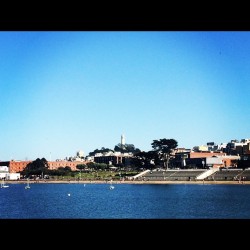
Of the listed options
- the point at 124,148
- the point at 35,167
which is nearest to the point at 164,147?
the point at 35,167

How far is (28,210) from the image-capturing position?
18.8 meters

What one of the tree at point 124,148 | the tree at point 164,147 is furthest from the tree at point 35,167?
the tree at point 124,148

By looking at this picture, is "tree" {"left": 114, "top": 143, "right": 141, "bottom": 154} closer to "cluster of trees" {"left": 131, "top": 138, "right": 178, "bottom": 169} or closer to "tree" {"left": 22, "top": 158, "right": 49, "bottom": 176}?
"tree" {"left": 22, "top": 158, "right": 49, "bottom": 176}

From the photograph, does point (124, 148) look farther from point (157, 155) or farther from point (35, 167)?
point (157, 155)

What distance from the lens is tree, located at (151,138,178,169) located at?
49031 millimetres

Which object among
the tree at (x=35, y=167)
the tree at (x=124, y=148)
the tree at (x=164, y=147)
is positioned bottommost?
the tree at (x=35, y=167)

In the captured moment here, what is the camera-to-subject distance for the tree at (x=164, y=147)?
1930 inches

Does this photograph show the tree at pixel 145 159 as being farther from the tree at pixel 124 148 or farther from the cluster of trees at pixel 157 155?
the tree at pixel 124 148

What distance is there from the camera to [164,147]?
49.3 metres

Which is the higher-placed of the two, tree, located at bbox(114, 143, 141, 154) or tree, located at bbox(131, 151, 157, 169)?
tree, located at bbox(114, 143, 141, 154)

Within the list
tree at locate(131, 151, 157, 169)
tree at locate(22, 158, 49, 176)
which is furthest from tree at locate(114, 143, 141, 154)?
tree at locate(131, 151, 157, 169)
